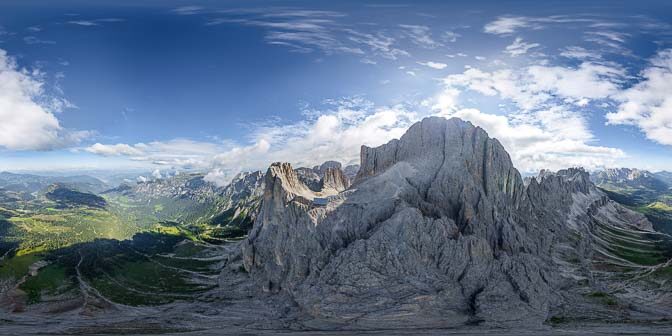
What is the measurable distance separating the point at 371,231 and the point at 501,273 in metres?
50.3

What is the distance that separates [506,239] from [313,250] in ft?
254

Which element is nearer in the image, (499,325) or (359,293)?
(499,325)

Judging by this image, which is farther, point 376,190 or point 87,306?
point 376,190

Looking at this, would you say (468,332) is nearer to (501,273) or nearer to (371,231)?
(501,273)

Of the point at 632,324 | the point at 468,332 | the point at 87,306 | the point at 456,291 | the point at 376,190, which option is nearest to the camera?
the point at 468,332

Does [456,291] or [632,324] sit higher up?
[456,291]

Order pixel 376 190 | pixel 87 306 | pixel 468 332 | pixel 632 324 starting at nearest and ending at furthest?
pixel 468 332 < pixel 632 324 < pixel 87 306 < pixel 376 190

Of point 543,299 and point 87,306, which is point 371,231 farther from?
point 87,306

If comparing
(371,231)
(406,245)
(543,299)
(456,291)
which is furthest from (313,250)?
(543,299)

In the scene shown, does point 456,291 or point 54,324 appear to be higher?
point 456,291

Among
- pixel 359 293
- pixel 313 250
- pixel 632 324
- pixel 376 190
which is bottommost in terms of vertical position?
pixel 632 324

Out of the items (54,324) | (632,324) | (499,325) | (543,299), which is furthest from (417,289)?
(54,324)

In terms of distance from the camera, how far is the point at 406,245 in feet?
541

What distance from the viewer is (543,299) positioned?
516 ft
